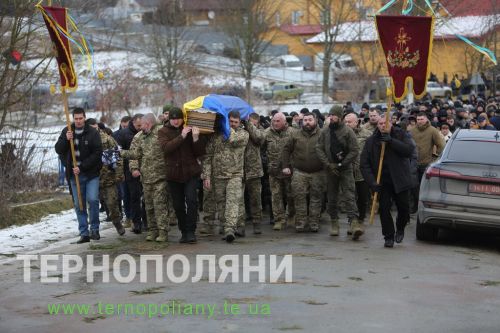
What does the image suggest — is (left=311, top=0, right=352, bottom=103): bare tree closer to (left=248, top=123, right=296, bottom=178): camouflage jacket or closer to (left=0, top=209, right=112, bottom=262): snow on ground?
(left=0, top=209, right=112, bottom=262): snow on ground

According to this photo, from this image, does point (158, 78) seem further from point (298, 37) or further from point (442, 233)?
point (442, 233)

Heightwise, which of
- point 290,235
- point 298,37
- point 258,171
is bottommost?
point 290,235

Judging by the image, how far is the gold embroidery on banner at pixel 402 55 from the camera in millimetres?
12891

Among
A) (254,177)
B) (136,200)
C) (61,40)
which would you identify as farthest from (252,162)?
(61,40)

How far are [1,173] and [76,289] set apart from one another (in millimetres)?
7636

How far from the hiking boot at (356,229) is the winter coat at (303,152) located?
1.03m

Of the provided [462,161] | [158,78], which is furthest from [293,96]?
Result: [462,161]

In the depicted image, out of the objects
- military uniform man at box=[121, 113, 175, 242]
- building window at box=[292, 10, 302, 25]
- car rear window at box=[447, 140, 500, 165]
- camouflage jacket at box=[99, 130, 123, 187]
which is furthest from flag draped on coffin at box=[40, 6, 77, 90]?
building window at box=[292, 10, 302, 25]

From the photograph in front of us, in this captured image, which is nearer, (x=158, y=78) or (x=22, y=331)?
(x=22, y=331)

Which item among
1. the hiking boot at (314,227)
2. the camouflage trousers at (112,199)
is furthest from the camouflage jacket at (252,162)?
the camouflage trousers at (112,199)

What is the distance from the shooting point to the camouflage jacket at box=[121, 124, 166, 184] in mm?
13422

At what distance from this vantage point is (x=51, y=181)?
21.0 metres

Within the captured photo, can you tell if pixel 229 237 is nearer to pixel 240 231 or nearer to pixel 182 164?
pixel 240 231

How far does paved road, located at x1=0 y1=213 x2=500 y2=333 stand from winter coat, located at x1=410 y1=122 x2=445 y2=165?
11.6 feet
